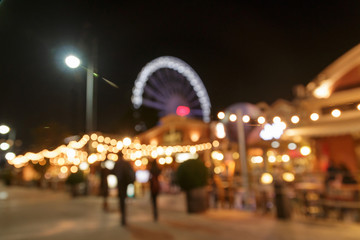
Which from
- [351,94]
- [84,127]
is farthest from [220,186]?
[84,127]

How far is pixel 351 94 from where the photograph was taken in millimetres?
9797

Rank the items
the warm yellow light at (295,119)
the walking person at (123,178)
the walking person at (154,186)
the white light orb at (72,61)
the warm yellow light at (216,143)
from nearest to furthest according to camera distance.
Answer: the white light orb at (72,61)
the warm yellow light at (295,119)
the walking person at (123,178)
the walking person at (154,186)
the warm yellow light at (216,143)

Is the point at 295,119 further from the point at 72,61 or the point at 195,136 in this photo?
the point at 195,136

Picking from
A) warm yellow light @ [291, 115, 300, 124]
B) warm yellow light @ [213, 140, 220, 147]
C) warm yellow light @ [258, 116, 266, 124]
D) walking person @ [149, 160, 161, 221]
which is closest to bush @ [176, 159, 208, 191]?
walking person @ [149, 160, 161, 221]

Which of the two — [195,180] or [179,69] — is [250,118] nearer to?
[195,180]

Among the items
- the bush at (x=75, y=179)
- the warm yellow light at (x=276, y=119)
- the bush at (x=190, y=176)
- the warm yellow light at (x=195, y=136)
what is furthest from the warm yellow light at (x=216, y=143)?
the warm yellow light at (x=195, y=136)

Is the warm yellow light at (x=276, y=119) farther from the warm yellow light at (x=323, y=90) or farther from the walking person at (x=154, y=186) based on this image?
the warm yellow light at (x=323, y=90)

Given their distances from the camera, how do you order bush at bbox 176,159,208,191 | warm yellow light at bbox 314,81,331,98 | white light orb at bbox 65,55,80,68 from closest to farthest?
white light orb at bbox 65,55,80,68 < bush at bbox 176,159,208,191 < warm yellow light at bbox 314,81,331,98

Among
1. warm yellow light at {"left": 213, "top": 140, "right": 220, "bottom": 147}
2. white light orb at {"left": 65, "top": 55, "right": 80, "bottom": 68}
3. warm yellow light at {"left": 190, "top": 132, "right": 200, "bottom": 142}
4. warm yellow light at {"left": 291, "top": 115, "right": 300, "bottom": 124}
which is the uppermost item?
warm yellow light at {"left": 190, "top": 132, "right": 200, "bottom": 142}

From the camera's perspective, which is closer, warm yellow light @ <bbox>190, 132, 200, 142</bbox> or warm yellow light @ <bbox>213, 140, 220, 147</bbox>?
warm yellow light @ <bbox>213, 140, 220, 147</bbox>

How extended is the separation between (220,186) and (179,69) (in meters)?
15.0

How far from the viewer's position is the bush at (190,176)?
8953mm

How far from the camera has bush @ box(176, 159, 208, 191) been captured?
29.4 ft

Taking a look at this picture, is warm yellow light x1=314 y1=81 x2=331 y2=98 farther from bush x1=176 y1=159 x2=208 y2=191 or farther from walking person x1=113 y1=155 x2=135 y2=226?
walking person x1=113 y1=155 x2=135 y2=226
